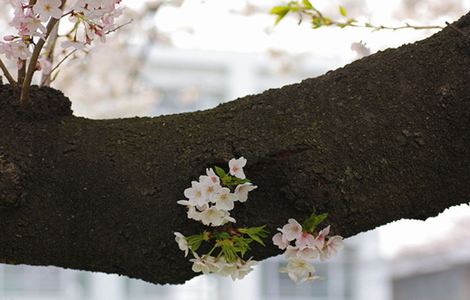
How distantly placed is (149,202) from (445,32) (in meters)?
0.44

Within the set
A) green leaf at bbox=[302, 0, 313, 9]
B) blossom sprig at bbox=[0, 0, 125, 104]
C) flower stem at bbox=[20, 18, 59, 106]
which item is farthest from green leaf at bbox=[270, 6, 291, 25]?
flower stem at bbox=[20, 18, 59, 106]

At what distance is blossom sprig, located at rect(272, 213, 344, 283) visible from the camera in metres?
0.94

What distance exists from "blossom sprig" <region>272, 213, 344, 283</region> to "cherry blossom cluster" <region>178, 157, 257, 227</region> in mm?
65

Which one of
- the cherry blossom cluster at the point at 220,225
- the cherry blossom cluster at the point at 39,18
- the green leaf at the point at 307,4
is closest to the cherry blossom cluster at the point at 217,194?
the cherry blossom cluster at the point at 220,225

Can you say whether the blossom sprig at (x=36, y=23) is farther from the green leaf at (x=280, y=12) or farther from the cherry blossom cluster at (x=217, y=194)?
the green leaf at (x=280, y=12)

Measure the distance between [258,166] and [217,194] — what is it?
0.07 meters

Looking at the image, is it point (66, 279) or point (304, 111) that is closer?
point (304, 111)

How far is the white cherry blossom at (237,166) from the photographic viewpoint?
0.91 metres

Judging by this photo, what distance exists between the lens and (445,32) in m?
1.02

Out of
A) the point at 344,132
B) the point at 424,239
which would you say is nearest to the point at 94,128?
the point at 344,132

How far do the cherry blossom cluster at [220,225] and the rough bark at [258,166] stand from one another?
0.02 metres

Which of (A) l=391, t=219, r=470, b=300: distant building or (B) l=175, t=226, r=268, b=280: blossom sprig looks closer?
(B) l=175, t=226, r=268, b=280: blossom sprig

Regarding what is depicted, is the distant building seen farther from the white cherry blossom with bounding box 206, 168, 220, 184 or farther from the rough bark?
the white cherry blossom with bounding box 206, 168, 220, 184

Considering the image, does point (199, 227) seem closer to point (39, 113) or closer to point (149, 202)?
point (149, 202)
